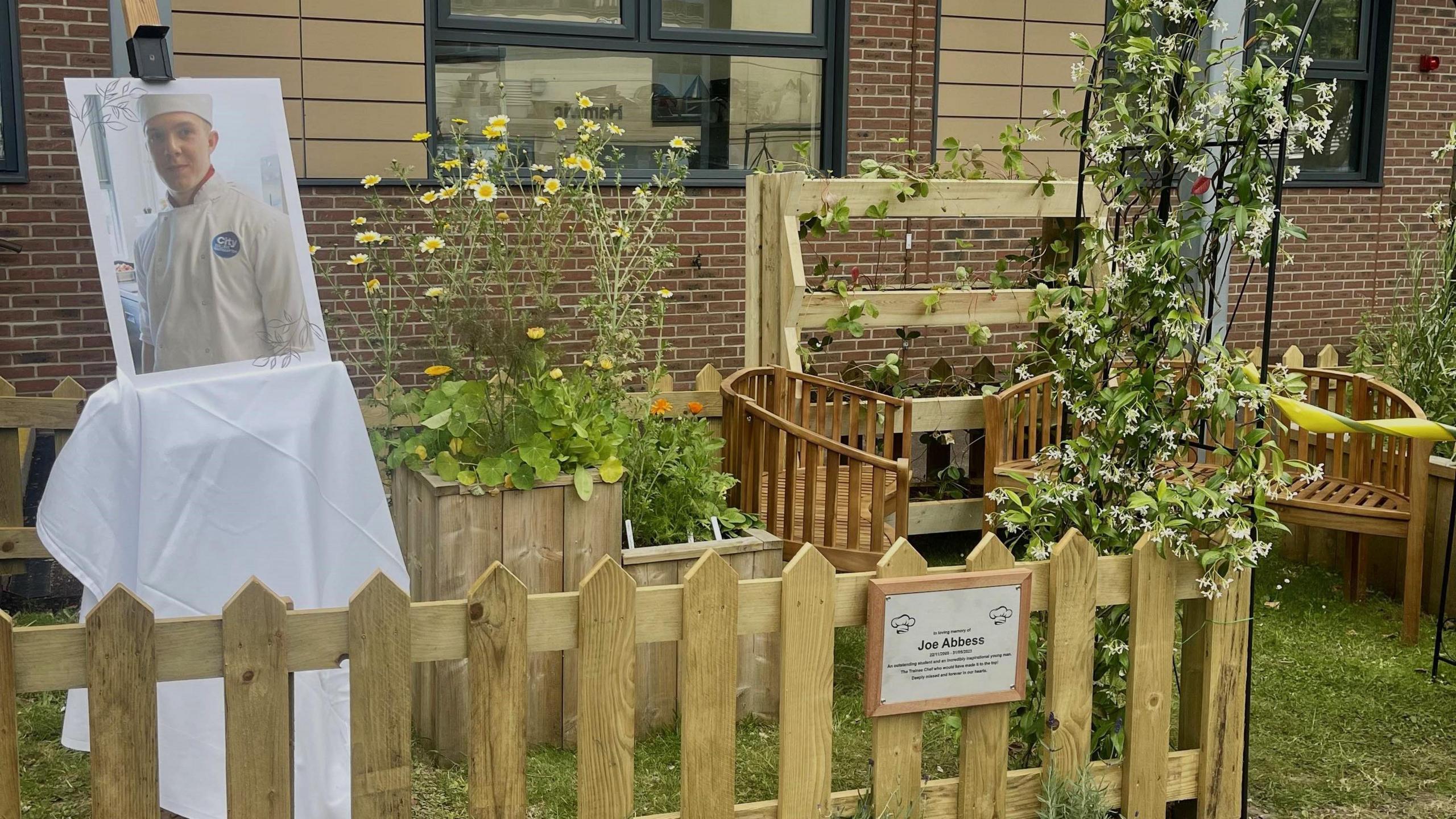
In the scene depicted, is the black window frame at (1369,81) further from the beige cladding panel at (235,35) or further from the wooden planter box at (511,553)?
the wooden planter box at (511,553)

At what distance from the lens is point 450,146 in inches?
269

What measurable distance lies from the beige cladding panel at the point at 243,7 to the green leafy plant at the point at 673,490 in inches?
137

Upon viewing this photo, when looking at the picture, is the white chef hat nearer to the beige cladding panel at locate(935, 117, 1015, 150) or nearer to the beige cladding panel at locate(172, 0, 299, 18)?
the beige cladding panel at locate(172, 0, 299, 18)

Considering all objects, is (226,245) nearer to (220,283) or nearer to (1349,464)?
(220,283)

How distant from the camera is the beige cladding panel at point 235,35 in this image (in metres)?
6.14

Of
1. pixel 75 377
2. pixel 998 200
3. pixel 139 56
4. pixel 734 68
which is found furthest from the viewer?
pixel 734 68

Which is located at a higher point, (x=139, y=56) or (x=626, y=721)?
(x=139, y=56)

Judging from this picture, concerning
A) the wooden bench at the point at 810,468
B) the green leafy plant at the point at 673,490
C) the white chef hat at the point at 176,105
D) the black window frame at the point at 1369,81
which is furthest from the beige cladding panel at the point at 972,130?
the white chef hat at the point at 176,105

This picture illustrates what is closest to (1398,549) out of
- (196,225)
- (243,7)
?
(196,225)

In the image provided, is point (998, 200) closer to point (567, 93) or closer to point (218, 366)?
point (567, 93)

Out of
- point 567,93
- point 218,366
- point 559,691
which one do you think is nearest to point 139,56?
point 218,366

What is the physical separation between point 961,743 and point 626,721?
774 mm

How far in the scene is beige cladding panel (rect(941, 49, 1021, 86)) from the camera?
25.3 feet

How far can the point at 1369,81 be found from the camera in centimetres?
920
